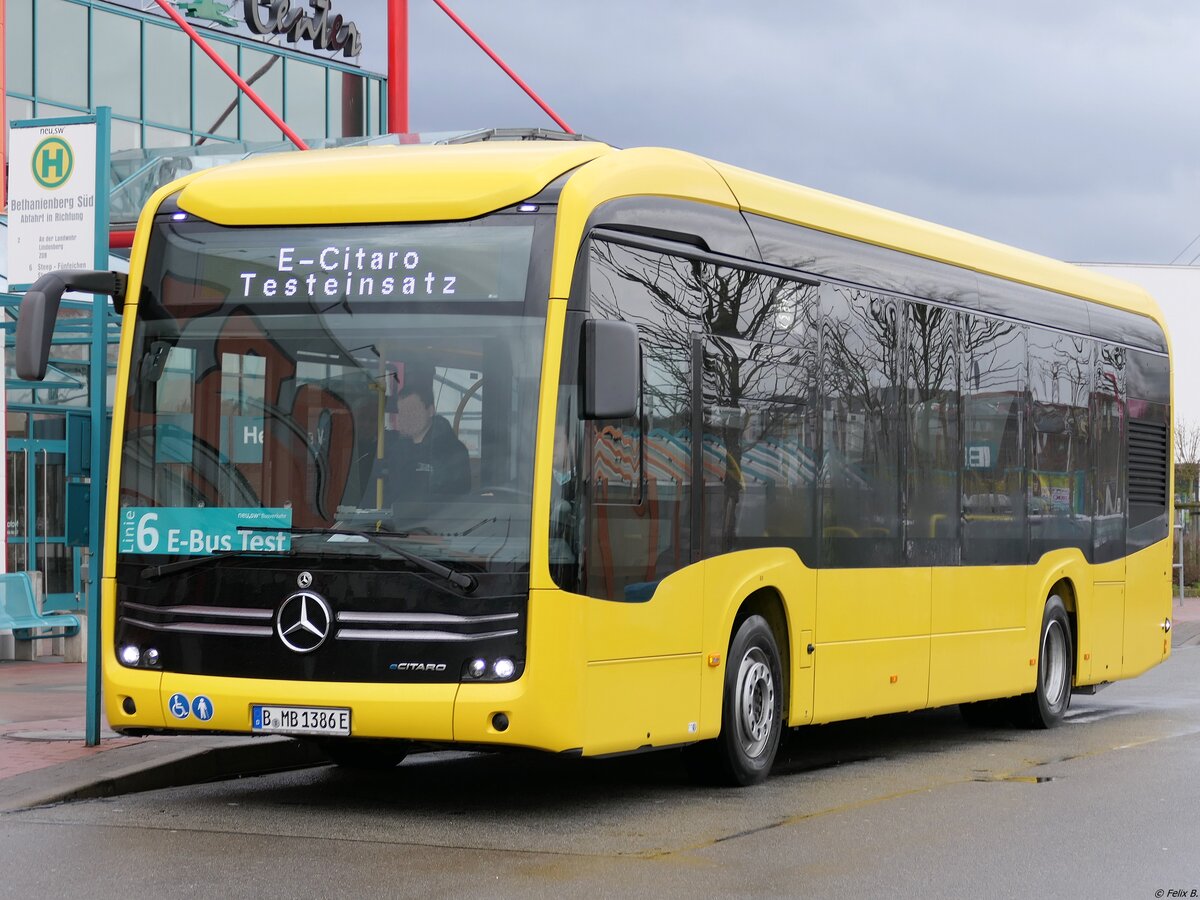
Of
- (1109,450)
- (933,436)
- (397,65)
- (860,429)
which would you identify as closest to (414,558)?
(860,429)

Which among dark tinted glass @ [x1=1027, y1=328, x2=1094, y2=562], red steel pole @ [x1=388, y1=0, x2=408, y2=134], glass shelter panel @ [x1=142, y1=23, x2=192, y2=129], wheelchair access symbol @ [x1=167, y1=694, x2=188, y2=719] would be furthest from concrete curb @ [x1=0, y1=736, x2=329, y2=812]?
glass shelter panel @ [x1=142, y1=23, x2=192, y2=129]

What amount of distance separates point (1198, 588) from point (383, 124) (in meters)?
19.9

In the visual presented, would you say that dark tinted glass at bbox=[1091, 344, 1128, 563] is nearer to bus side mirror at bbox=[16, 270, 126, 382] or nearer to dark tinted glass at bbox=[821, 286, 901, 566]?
dark tinted glass at bbox=[821, 286, 901, 566]

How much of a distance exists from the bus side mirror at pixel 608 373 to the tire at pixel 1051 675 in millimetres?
6553

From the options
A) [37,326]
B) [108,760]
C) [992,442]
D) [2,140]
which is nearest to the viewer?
[37,326]

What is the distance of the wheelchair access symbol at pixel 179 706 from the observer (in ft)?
30.7

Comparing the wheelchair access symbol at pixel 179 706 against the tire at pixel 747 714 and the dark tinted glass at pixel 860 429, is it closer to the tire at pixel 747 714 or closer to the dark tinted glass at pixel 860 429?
the tire at pixel 747 714

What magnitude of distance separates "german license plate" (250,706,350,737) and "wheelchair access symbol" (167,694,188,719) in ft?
1.23

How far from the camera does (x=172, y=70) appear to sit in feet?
123

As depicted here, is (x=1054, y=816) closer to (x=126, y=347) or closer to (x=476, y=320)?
(x=476, y=320)

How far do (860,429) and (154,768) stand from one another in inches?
181

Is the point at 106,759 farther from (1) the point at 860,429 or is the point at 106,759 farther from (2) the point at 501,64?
(2) the point at 501,64

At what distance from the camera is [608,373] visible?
8992mm

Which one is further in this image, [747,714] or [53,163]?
[53,163]
